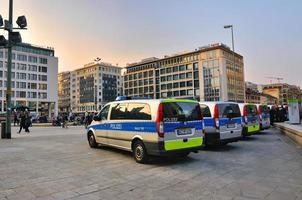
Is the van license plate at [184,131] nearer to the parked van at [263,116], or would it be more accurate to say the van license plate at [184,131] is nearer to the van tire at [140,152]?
the van tire at [140,152]

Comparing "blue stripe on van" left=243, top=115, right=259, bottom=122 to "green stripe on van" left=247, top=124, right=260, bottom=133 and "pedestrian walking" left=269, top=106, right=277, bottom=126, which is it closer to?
"green stripe on van" left=247, top=124, right=260, bottom=133

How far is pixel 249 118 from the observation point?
13078mm

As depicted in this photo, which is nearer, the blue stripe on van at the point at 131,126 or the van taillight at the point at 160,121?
the van taillight at the point at 160,121

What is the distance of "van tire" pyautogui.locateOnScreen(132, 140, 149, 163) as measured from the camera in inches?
299

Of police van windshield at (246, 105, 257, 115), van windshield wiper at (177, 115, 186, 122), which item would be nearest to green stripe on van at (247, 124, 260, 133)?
police van windshield at (246, 105, 257, 115)

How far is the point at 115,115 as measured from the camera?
9.20m

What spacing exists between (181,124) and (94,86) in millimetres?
135867

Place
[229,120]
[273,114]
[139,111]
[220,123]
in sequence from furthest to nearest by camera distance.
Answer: [273,114] → [229,120] → [220,123] → [139,111]

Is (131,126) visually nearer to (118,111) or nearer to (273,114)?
(118,111)

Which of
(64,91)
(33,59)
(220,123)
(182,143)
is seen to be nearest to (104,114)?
(182,143)

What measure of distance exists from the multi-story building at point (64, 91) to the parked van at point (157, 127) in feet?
506

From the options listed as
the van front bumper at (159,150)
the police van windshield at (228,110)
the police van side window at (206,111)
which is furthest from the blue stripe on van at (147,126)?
the police van windshield at (228,110)

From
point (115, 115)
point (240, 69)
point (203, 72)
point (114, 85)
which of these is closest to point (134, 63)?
point (114, 85)

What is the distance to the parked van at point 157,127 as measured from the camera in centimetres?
731
